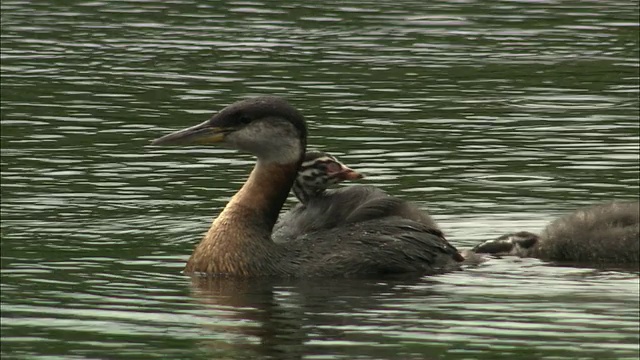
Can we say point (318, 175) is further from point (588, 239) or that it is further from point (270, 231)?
point (588, 239)

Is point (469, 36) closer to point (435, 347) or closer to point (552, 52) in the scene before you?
point (552, 52)

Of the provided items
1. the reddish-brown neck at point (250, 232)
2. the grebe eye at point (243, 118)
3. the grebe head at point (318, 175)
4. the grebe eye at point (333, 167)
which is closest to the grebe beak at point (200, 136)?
the grebe eye at point (243, 118)

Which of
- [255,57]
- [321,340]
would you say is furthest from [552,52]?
[321,340]

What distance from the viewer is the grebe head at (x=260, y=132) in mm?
14656

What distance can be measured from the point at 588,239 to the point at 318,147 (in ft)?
17.9

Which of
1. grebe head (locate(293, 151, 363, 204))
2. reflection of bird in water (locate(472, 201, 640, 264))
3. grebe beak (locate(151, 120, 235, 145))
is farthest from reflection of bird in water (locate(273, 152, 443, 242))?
grebe beak (locate(151, 120, 235, 145))

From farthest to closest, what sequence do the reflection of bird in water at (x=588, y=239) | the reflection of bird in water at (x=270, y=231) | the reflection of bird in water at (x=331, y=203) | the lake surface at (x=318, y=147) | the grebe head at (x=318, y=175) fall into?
1. the grebe head at (x=318, y=175)
2. the reflection of bird in water at (x=331, y=203)
3. the reflection of bird in water at (x=588, y=239)
4. the reflection of bird in water at (x=270, y=231)
5. the lake surface at (x=318, y=147)

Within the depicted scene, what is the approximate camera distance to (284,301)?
13438 mm

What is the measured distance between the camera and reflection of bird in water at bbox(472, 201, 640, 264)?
14500 millimetres

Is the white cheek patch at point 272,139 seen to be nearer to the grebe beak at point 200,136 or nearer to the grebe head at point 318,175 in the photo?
the grebe beak at point 200,136

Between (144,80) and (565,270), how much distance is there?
1063cm

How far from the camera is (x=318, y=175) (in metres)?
15.1

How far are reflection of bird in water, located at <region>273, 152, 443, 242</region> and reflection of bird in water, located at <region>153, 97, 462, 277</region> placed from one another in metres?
0.13

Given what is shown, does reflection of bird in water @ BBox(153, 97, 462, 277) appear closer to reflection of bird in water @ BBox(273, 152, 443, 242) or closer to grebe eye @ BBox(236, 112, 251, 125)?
grebe eye @ BBox(236, 112, 251, 125)
